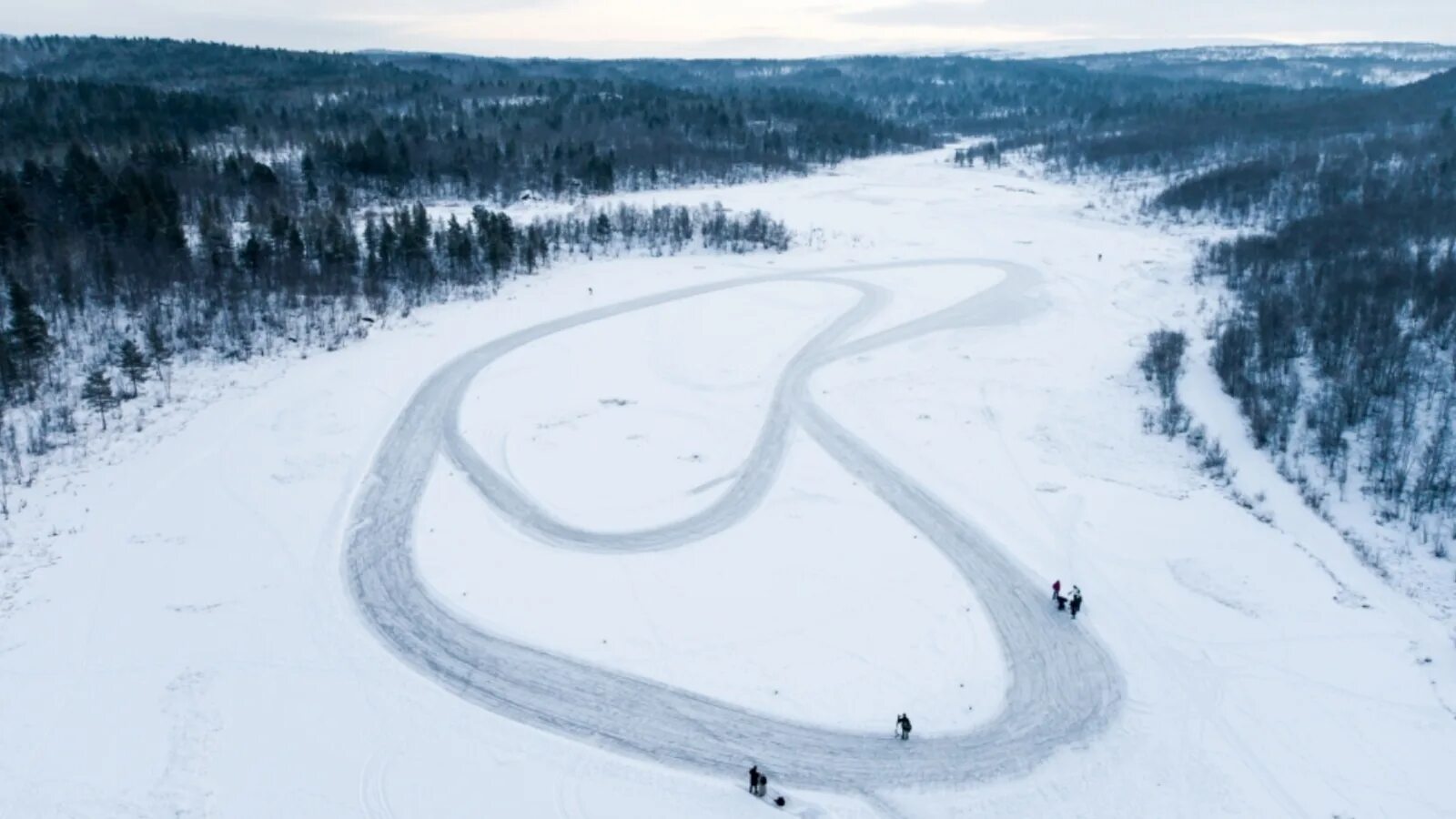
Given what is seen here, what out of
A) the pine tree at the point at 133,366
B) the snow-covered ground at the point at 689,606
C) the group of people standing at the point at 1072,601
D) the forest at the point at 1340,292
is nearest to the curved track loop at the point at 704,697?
the group of people standing at the point at 1072,601

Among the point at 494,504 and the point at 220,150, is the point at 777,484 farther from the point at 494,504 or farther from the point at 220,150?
the point at 220,150

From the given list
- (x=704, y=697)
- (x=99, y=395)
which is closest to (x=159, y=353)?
(x=99, y=395)

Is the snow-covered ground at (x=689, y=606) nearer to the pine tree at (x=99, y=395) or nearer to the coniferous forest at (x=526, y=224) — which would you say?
the pine tree at (x=99, y=395)

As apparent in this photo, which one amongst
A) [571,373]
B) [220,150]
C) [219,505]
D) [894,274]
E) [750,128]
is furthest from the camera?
[750,128]

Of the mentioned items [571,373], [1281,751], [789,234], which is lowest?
[1281,751]

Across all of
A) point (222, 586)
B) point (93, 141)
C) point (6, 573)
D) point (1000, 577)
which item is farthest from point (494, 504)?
point (93, 141)

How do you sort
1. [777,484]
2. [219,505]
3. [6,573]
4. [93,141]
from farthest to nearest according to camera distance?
[93,141] < [777,484] < [219,505] < [6,573]
